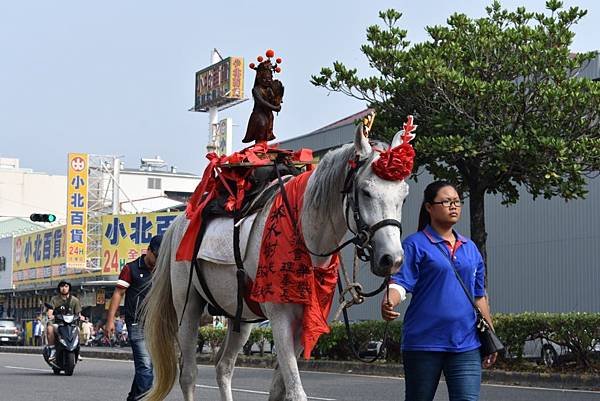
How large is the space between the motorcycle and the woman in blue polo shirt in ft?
47.6

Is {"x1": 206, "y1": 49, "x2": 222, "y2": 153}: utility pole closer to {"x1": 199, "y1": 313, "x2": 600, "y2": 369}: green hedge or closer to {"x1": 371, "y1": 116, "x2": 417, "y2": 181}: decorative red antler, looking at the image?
{"x1": 199, "y1": 313, "x2": 600, "y2": 369}: green hedge

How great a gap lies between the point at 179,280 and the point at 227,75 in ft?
143

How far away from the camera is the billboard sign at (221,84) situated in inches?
2040

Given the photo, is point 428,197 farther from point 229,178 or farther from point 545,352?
point 545,352

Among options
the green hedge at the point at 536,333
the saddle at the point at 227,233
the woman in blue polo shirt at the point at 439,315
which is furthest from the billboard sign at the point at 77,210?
the woman in blue polo shirt at the point at 439,315

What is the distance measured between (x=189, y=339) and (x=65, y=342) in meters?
11.6

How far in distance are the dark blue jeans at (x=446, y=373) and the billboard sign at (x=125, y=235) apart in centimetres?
4164

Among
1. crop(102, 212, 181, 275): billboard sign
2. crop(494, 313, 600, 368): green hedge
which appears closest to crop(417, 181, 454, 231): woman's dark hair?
crop(494, 313, 600, 368): green hedge

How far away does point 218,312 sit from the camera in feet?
28.3

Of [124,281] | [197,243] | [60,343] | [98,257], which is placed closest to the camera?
[197,243]

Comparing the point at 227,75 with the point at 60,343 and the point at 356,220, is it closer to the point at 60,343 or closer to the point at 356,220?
the point at 60,343

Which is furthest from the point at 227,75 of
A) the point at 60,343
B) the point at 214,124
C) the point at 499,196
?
the point at 60,343

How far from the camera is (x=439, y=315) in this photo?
5906 mm

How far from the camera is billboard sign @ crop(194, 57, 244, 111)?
170ft
